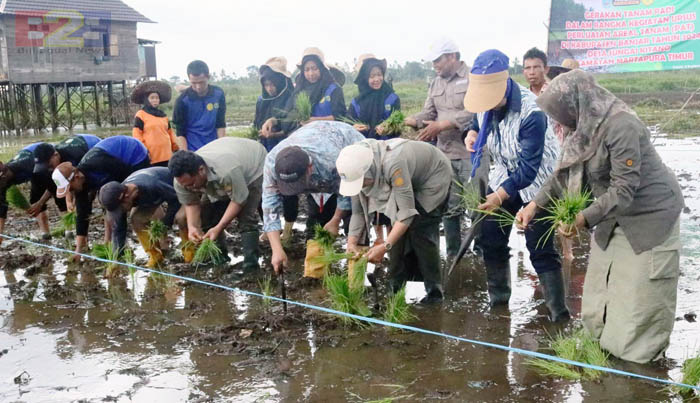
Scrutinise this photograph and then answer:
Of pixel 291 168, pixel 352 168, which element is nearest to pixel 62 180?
pixel 291 168

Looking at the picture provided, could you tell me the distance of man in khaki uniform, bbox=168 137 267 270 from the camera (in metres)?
5.63

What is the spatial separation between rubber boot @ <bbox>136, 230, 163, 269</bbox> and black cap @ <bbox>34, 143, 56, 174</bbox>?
4.36 ft

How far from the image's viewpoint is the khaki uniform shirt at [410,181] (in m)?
4.56

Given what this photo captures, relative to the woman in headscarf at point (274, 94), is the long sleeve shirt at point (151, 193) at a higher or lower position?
lower

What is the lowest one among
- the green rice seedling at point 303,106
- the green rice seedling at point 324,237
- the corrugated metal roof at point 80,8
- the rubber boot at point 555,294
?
the rubber boot at point 555,294

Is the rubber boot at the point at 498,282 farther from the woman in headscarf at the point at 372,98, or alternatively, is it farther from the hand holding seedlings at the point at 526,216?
the woman in headscarf at the point at 372,98

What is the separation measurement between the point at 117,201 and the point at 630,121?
4395 mm

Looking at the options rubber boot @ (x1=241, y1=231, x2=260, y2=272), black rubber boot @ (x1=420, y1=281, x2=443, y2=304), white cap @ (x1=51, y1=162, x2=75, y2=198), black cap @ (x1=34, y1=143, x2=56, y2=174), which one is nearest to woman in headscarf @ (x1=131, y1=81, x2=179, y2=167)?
black cap @ (x1=34, y1=143, x2=56, y2=174)

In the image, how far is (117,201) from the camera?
612cm

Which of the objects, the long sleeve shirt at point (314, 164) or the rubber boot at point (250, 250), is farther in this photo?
the rubber boot at point (250, 250)

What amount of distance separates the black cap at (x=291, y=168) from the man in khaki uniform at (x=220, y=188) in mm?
1178

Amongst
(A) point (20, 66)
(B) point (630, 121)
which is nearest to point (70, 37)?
(A) point (20, 66)

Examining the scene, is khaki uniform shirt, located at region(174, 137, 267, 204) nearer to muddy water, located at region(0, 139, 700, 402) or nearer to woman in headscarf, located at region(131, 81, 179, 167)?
muddy water, located at region(0, 139, 700, 402)

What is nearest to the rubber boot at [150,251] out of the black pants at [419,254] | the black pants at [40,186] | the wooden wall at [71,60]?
the black pants at [40,186]
